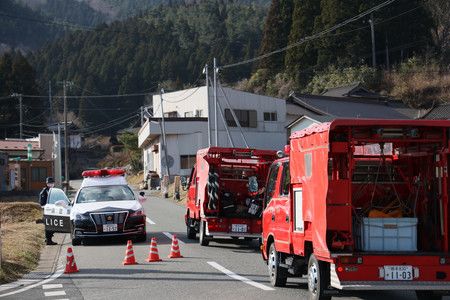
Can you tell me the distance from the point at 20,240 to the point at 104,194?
2.76m

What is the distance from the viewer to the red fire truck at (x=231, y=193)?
1812cm

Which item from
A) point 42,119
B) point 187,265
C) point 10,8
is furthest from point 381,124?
point 10,8

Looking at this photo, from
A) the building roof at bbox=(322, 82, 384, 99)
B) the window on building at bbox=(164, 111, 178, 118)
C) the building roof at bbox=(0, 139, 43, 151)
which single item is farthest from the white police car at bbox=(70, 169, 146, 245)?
the building roof at bbox=(0, 139, 43, 151)

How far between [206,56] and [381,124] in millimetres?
88350

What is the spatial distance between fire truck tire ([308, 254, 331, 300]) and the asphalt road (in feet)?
3.53

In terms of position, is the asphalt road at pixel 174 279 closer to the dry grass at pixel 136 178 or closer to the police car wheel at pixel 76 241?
the police car wheel at pixel 76 241

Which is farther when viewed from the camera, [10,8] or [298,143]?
[10,8]

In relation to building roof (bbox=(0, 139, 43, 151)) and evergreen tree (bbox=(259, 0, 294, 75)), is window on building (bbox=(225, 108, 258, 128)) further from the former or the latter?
building roof (bbox=(0, 139, 43, 151))

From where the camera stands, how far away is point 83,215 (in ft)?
62.8

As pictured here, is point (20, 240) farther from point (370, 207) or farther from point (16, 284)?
point (370, 207)

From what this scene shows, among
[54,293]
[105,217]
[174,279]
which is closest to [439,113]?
[105,217]

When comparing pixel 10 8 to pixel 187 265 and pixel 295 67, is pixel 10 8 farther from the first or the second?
pixel 187 265

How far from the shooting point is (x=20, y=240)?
20.1 m

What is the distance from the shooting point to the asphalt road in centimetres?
1084
